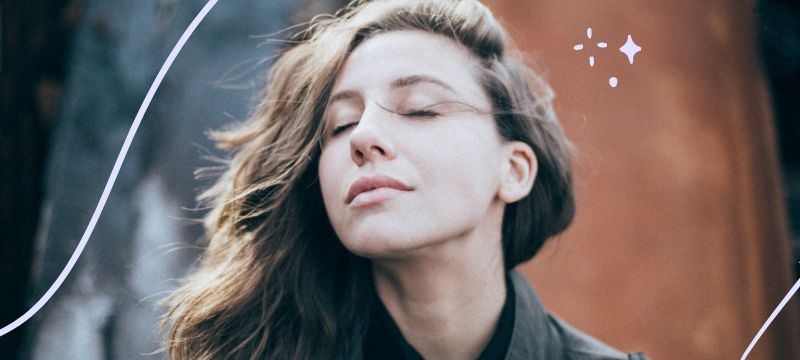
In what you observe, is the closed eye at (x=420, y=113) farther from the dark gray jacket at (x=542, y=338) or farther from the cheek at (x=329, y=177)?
the dark gray jacket at (x=542, y=338)

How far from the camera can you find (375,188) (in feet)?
3.52

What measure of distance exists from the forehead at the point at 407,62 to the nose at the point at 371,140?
64 mm

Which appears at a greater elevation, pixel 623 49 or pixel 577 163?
pixel 623 49

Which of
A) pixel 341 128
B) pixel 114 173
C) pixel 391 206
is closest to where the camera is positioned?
pixel 391 206

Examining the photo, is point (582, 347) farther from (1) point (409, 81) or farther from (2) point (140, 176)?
(2) point (140, 176)

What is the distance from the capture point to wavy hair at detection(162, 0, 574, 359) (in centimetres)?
123

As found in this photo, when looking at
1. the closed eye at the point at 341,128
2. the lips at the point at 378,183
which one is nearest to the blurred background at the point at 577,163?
the closed eye at the point at 341,128

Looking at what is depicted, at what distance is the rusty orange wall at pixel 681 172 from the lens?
50.1 inches

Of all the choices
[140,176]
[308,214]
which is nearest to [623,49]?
[308,214]

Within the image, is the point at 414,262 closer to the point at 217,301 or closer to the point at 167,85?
the point at 217,301

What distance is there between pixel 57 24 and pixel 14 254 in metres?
0.54

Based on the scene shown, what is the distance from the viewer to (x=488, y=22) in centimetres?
128

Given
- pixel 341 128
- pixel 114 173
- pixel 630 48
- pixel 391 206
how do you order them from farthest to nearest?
1. pixel 114 173
2. pixel 630 48
3. pixel 341 128
4. pixel 391 206

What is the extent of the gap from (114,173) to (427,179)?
77cm
